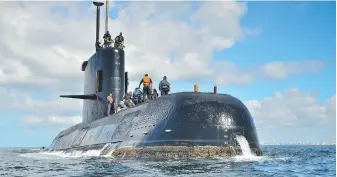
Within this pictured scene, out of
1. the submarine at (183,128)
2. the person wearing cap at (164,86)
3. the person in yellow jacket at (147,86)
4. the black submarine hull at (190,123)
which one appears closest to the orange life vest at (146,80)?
the person in yellow jacket at (147,86)

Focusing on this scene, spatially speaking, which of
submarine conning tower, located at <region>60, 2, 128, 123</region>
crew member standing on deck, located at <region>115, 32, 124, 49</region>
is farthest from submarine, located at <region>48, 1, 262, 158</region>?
crew member standing on deck, located at <region>115, 32, 124, 49</region>

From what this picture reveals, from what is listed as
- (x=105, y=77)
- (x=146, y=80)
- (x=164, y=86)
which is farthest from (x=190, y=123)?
(x=105, y=77)

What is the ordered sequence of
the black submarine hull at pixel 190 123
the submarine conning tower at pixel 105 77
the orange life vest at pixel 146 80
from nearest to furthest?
the black submarine hull at pixel 190 123 < the orange life vest at pixel 146 80 < the submarine conning tower at pixel 105 77

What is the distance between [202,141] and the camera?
53.3ft

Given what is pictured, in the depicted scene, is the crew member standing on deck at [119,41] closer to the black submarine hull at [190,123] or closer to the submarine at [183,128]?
the submarine at [183,128]

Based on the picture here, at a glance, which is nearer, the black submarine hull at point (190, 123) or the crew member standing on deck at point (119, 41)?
the black submarine hull at point (190, 123)

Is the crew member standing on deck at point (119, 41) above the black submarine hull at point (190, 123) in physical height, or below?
above

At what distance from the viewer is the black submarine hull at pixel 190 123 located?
16422 mm

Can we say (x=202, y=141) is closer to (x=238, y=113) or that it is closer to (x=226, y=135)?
(x=226, y=135)

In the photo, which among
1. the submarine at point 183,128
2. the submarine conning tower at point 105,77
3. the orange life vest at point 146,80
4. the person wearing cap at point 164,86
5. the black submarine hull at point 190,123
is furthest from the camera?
the submarine conning tower at point 105,77

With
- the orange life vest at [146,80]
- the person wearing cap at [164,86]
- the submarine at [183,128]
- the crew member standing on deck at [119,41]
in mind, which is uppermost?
the crew member standing on deck at [119,41]

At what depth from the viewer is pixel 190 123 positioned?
16.6 meters

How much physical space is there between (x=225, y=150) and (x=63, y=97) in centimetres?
1544

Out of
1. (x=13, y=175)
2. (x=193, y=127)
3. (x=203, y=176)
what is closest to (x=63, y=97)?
(x=193, y=127)
